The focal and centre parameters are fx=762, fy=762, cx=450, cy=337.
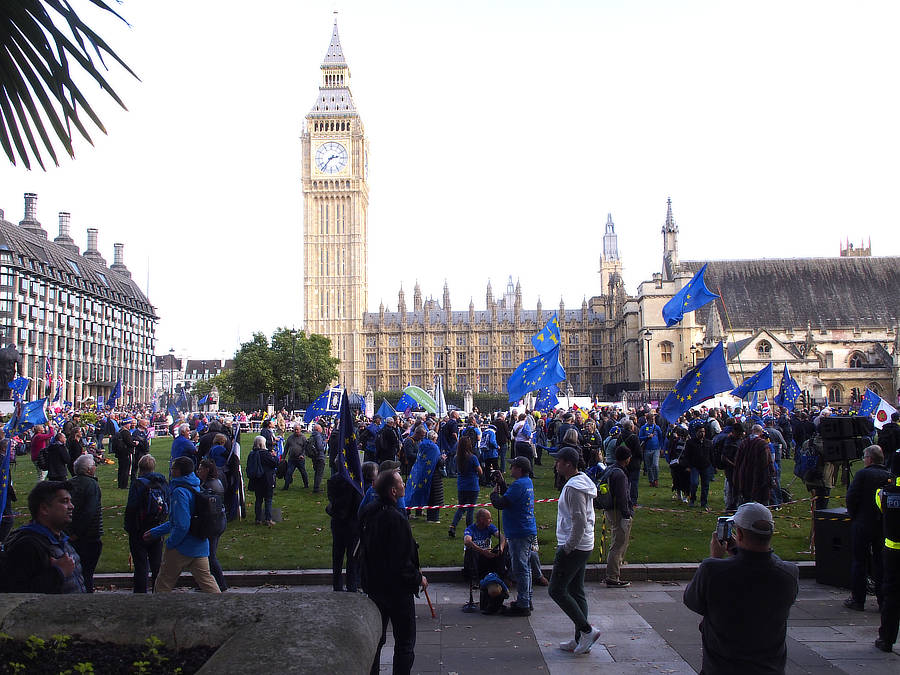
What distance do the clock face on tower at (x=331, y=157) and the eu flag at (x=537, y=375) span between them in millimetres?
67199

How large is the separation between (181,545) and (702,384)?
1006 cm

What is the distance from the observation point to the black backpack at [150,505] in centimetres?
716

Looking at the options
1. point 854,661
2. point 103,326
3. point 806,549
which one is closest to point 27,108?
point 854,661

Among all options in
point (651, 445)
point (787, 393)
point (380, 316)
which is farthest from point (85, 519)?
point (380, 316)

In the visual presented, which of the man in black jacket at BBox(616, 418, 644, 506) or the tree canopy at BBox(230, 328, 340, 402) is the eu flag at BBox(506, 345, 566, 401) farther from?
the tree canopy at BBox(230, 328, 340, 402)

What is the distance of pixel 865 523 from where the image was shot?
279 inches

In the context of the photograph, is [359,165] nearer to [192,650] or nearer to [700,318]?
[700,318]

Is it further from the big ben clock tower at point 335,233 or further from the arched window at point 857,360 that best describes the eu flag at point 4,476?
the big ben clock tower at point 335,233

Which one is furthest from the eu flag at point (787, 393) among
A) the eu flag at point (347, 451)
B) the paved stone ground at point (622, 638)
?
the eu flag at point (347, 451)

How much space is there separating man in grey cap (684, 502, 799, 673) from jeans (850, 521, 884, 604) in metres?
4.18

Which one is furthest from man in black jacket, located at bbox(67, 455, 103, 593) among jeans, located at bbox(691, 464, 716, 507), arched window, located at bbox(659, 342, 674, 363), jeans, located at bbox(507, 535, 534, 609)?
Result: arched window, located at bbox(659, 342, 674, 363)

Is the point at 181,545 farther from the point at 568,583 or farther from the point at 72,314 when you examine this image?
the point at 72,314

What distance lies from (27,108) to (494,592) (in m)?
5.69

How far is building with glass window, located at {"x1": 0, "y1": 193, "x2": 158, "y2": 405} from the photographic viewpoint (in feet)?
188
